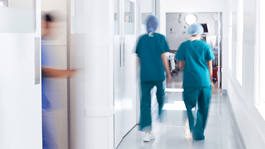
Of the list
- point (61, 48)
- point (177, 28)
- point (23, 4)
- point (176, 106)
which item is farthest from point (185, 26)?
point (23, 4)

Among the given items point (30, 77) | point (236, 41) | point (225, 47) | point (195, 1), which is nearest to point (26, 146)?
point (30, 77)

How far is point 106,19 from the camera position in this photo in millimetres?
3039

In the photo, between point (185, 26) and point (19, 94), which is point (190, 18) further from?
point (19, 94)

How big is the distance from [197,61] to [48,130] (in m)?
2.16

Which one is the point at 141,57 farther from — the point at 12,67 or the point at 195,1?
the point at 195,1

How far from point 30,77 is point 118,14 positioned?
2.19m

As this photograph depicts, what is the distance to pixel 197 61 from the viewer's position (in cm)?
383


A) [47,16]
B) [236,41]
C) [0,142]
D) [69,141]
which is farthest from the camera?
[236,41]

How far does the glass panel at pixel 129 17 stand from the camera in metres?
4.13

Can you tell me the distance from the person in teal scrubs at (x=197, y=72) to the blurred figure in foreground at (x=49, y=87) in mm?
1901

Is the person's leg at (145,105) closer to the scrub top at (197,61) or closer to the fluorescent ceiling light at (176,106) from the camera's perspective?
the scrub top at (197,61)

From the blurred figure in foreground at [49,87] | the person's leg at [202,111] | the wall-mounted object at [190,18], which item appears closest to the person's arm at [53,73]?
the blurred figure in foreground at [49,87]

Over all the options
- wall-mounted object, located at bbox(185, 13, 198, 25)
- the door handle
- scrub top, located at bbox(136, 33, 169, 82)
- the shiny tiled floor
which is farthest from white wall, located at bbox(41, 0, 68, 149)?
wall-mounted object, located at bbox(185, 13, 198, 25)

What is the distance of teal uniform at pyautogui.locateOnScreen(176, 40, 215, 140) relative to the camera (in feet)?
12.5
